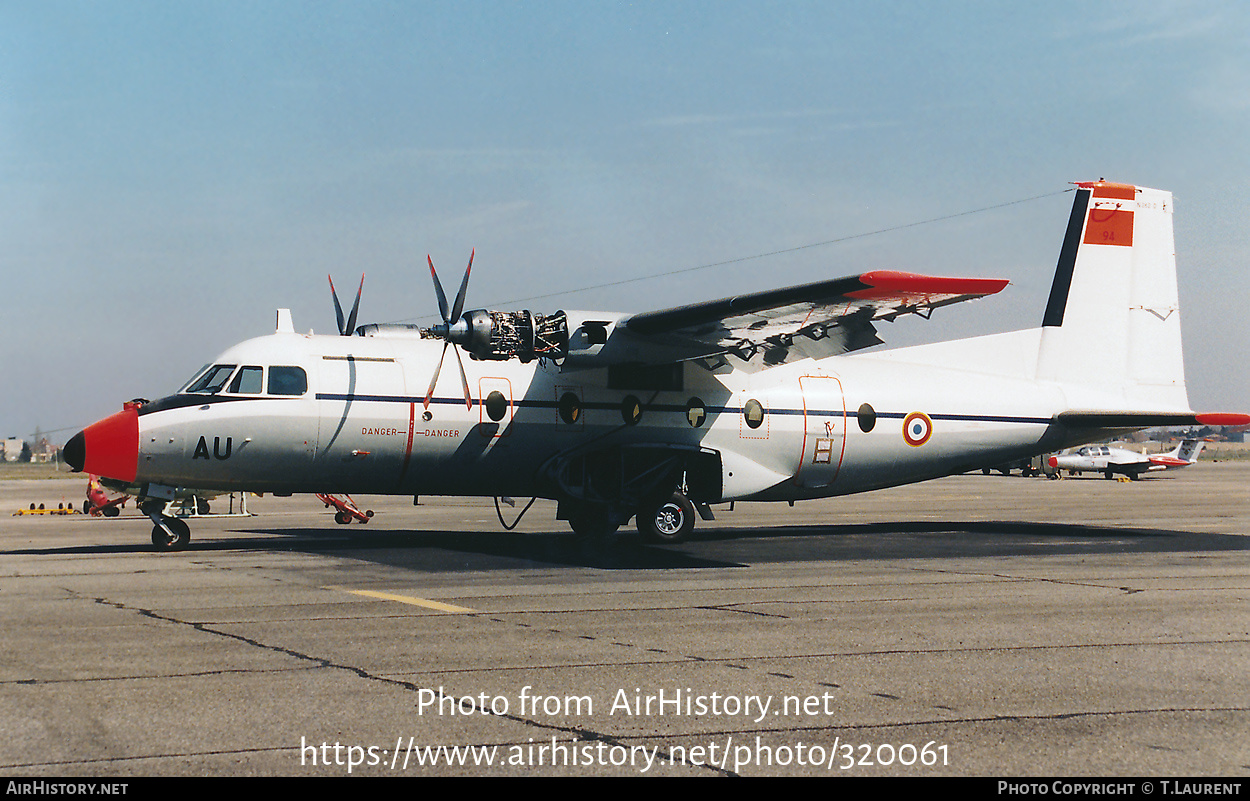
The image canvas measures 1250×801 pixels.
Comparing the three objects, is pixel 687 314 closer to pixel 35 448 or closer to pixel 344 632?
pixel 344 632

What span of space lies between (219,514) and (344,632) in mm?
23986

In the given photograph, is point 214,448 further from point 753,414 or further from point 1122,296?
point 1122,296

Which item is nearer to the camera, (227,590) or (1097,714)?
(1097,714)

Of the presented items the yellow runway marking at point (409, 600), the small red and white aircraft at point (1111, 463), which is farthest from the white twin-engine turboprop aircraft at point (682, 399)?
the small red and white aircraft at point (1111, 463)

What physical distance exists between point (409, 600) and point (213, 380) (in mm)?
8117

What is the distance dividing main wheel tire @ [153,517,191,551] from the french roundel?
1500 cm

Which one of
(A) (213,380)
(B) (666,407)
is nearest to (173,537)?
(A) (213,380)

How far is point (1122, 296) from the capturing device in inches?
1025

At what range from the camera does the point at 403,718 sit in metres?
7.38

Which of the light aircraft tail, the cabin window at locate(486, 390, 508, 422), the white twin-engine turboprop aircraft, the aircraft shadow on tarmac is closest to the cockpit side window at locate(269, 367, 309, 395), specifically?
the white twin-engine turboprop aircraft

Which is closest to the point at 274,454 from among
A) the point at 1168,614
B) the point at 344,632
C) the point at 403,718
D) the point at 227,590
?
the point at 227,590

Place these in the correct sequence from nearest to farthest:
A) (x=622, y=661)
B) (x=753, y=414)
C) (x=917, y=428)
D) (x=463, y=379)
Result: (x=622, y=661), (x=463, y=379), (x=753, y=414), (x=917, y=428)

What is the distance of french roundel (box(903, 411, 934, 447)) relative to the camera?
2373cm

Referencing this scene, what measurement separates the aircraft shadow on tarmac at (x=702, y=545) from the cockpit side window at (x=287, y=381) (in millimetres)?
2972
